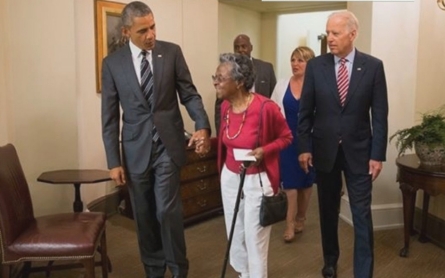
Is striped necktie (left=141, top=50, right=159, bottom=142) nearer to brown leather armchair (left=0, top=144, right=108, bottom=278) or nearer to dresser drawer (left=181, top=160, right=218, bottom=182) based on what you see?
brown leather armchair (left=0, top=144, right=108, bottom=278)

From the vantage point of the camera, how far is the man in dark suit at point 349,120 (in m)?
2.67

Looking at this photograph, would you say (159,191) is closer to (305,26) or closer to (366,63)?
(366,63)

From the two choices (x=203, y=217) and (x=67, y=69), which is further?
(x=203, y=217)

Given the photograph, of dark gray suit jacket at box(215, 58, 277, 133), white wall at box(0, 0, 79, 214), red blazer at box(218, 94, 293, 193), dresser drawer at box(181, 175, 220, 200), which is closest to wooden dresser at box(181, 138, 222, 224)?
dresser drawer at box(181, 175, 220, 200)

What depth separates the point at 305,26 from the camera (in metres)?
→ 7.13

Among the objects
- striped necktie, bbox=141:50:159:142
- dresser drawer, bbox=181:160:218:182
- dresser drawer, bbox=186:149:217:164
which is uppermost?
striped necktie, bbox=141:50:159:142

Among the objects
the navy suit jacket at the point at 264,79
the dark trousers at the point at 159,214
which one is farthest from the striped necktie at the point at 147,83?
the navy suit jacket at the point at 264,79

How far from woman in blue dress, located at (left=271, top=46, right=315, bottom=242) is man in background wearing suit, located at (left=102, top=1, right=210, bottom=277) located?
1.13m

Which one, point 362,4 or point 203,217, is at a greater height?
point 362,4

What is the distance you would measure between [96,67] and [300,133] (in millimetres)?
2183

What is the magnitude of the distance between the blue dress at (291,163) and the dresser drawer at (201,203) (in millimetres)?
924

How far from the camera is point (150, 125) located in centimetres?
265

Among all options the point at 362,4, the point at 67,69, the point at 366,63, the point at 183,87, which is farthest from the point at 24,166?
the point at 362,4

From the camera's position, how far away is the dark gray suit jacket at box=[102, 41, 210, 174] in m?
2.64
